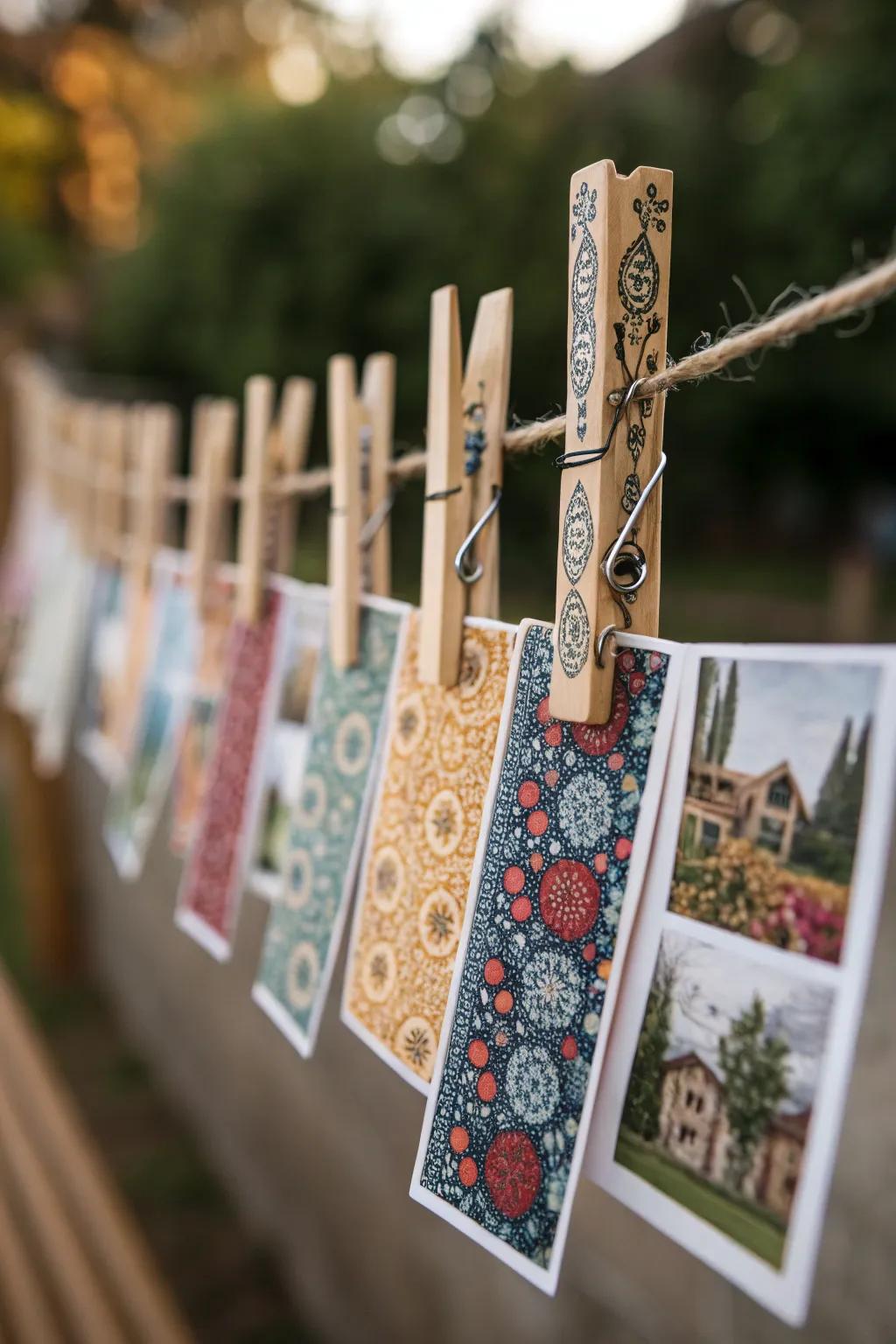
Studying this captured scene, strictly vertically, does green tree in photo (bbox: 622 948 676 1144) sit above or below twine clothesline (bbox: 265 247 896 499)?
below

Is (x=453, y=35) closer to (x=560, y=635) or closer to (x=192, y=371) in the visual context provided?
(x=192, y=371)

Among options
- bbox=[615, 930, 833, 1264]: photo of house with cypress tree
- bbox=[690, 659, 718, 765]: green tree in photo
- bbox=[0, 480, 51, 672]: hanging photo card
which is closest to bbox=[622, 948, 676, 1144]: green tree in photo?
bbox=[615, 930, 833, 1264]: photo of house with cypress tree

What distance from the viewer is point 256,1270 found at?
222cm

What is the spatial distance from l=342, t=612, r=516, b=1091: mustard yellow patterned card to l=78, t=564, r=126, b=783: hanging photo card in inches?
29.0

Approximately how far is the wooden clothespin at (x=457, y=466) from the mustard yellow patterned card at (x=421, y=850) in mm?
19

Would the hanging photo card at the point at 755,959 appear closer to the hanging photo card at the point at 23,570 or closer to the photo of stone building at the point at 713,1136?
the photo of stone building at the point at 713,1136

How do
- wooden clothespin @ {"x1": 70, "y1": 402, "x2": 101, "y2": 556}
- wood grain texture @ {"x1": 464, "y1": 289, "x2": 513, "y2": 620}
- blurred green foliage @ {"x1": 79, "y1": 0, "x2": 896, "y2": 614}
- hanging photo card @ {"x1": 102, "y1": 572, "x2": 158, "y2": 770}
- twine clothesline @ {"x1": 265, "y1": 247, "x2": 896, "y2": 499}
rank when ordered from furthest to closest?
blurred green foliage @ {"x1": 79, "y1": 0, "x2": 896, "y2": 614}
wooden clothespin @ {"x1": 70, "y1": 402, "x2": 101, "y2": 556}
hanging photo card @ {"x1": 102, "y1": 572, "x2": 158, "y2": 770}
wood grain texture @ {"x1": 464, "y1": 289, "x2": 513, "y2": 620}
twine clothesline @ {"x1": 265, "y1": 247, "x2": 896, "y2": 499}

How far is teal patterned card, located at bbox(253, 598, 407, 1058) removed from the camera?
84cm

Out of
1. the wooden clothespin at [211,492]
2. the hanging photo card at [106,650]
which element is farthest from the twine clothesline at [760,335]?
the hanging photo card at [106,650]

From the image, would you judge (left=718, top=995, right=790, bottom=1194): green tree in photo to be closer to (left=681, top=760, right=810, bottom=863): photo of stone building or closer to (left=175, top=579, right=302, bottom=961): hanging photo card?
(left=681, top=760, right=810, bottom=863): photo of stone building

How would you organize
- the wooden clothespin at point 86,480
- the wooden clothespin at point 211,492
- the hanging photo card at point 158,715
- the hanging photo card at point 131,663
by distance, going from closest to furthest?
the wooden clothespin at point 211,492
the hanging photo card at point 158,715
the hanging photo card at point 131,663
the wooden clothespin at point 86,480

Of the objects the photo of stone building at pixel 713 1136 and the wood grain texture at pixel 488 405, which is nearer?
the photo of stone building at pixel 713 1136

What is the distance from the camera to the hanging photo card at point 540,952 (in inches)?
23.0

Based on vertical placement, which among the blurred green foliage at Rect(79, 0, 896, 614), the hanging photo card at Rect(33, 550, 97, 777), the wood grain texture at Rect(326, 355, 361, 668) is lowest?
the hanging photo card at Rect(33, 550, 97, 777)
